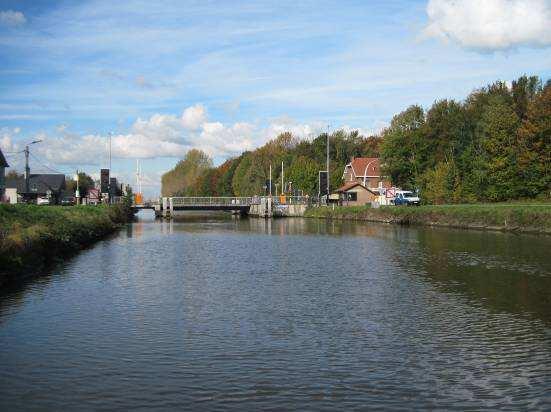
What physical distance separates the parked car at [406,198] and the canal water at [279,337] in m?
54.8

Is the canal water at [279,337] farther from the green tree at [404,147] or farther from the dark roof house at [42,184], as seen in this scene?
the dark roof house at [42,184]

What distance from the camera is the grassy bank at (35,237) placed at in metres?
25.9

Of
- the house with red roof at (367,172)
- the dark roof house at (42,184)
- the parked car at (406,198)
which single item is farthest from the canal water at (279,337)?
the dark roof house at (42,184)

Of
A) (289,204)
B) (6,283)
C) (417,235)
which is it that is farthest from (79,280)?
(289,204)

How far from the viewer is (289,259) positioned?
3538 cm

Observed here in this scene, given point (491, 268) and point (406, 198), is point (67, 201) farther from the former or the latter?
point (491, 268)

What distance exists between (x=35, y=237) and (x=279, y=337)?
59.2 ft

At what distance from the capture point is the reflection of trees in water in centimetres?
2177

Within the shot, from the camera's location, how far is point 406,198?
87750mm

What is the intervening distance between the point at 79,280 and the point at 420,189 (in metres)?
69.1

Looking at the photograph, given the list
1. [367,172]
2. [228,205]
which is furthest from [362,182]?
[228,205]

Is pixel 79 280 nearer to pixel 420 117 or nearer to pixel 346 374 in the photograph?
pixel 346 374

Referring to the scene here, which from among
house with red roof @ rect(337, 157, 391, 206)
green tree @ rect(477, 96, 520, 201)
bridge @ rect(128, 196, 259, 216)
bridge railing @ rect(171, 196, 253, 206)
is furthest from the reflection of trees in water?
bridge railing @ rect(171, 196, 253, 206)

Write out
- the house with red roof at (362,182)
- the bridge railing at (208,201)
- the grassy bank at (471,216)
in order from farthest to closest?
the bridge railing at (208,201)
the house with red roof at (362,182)
the grassy bank at (471,216)
